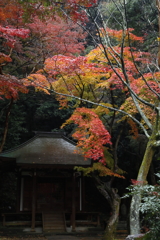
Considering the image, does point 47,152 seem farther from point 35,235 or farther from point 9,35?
point 9,35

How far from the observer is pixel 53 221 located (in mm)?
11906

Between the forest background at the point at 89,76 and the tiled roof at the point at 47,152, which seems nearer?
the forest background at the point at 89,76

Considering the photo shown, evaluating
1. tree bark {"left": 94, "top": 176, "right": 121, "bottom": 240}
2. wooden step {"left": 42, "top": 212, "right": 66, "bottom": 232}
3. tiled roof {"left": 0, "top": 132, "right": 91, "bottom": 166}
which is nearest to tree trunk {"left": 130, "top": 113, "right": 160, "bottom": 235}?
tree bark {"left": 94, "top": 176, "right": 121, "bottom": 240}

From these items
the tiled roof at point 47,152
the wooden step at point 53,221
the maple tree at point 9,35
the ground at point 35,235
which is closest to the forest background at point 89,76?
the maple tree at point 9,35

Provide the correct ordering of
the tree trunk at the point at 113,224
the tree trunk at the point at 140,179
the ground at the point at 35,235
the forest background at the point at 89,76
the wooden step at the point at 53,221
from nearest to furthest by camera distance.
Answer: the tree trunk at the point at 140,179, the forest background at the point at 89,76, the tree trunk at the point at 113,224, the ground at the point at 35,235, the wooden step at the point at 53,221

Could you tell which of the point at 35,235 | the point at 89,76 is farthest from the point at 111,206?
the point at 89,76

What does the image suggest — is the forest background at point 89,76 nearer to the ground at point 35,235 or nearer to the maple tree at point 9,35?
the maple tree at point 9,35

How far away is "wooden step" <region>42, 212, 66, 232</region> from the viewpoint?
11477mm

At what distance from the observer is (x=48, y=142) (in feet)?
41.8

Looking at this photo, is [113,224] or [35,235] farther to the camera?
[35,235]

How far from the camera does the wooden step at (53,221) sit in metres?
11.5

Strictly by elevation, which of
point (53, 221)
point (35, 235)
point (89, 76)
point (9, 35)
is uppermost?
point (9, 35)

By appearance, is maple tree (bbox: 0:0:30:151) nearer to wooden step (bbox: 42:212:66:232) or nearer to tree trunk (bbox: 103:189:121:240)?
tree trunk (bbox: 103:189:121:240)

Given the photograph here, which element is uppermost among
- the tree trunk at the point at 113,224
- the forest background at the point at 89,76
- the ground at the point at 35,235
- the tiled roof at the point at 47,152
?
the forest background at the point at 89,76
